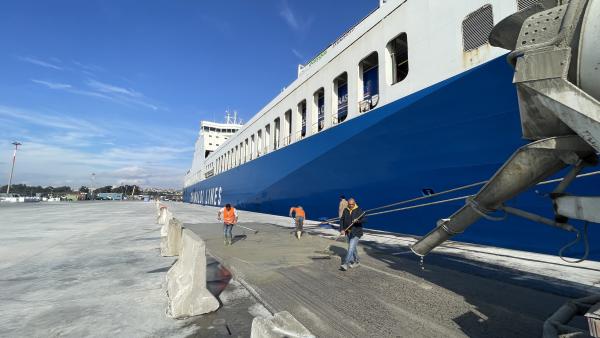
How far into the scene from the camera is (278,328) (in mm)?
2084

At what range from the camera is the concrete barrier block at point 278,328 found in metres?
2.03

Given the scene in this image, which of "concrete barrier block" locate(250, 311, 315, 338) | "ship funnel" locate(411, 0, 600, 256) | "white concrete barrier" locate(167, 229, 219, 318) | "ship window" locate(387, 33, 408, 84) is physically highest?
"ship window" locate(387, 33, 408, 84)

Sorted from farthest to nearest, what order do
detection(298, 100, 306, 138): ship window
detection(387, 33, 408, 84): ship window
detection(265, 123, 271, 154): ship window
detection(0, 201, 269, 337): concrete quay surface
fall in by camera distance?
detection(265, 123, 271, 154): ship window < detection(298, 100, 306, 138): ship window < detection(387, 33, 408, 84): ship window < detection(0, 201, 269, 337): concrete quay surface

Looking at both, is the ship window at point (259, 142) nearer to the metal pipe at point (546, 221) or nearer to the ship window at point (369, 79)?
the ship window at point (369, 79)

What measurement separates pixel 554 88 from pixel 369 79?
9.41 meters

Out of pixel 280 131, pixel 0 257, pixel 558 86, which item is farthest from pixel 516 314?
pixel 280 131

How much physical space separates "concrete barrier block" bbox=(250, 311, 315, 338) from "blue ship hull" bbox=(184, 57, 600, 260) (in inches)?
155

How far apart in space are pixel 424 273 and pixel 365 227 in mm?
6012

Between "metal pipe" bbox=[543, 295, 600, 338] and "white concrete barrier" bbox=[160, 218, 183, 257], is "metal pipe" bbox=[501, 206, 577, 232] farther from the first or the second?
"white concrete barrier" bbox=[160, 218, 183, 257]

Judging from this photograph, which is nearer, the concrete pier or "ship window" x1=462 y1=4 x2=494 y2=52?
the concrete pier

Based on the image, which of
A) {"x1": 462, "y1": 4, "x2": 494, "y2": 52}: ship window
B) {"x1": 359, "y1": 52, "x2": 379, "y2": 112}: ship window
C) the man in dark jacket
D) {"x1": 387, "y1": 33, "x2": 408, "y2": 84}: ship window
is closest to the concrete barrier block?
the man in dark jacket

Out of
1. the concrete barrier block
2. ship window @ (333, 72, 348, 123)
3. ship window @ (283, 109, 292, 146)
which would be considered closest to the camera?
the concrete barrier block

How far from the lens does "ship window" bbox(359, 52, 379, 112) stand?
35.1 feet

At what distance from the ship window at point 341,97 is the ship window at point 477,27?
5.30 meters
